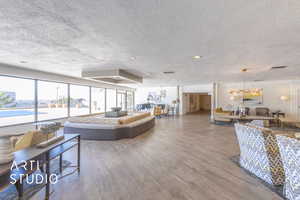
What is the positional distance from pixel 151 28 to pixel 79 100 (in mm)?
8242

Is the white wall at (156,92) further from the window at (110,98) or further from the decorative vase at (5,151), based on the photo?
the decorative vase at (5,151)

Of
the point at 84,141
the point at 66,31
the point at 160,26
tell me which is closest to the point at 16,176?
the point at 66,31

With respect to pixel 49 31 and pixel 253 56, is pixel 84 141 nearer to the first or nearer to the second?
pixel 49 31

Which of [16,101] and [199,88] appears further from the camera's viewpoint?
[199,88]

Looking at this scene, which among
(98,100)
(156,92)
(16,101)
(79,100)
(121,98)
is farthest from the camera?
(156,92)

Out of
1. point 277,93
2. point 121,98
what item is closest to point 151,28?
point 277,93

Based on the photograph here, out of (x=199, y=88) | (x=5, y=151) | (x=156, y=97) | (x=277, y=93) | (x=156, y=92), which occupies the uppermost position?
(x=199, y=88)

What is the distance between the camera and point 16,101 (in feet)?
19.7

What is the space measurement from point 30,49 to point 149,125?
16.8 feet

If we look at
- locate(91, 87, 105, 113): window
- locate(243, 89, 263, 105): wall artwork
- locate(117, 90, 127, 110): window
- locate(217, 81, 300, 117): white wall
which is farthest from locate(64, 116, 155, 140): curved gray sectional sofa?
locate(243, 89, 263, 105): wall artwork

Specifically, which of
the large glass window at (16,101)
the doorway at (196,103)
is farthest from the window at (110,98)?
the doorway at (196,103)

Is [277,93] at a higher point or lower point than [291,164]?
higher

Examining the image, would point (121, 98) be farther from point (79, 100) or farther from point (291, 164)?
point (291, 164)

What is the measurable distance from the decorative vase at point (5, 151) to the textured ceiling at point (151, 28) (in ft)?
5.40
